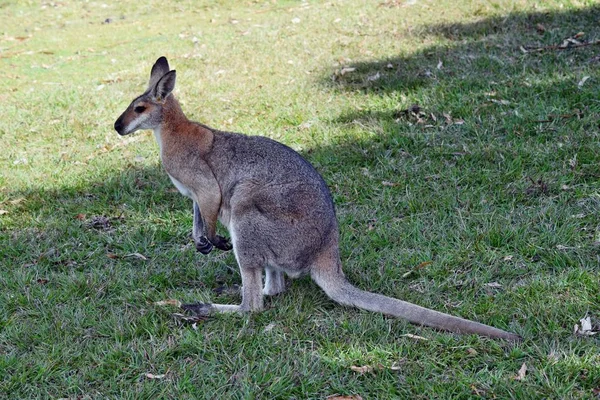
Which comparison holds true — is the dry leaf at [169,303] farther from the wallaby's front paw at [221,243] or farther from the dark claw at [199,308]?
the wallaby's front paw at [221,243]

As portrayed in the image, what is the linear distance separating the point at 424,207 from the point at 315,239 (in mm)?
1390

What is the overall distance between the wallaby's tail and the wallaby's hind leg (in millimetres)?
329

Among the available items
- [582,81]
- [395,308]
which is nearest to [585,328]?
[395,308]

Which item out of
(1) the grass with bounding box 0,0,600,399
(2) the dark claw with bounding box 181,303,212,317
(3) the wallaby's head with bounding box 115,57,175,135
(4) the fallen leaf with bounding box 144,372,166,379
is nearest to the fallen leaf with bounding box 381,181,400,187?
(1) the grass with bounding box 0,0,600,399

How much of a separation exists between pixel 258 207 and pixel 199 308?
61cm

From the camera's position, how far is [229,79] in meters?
7.85

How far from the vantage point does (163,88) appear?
4.16 m

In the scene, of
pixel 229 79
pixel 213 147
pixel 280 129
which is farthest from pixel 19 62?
pixel 213 147

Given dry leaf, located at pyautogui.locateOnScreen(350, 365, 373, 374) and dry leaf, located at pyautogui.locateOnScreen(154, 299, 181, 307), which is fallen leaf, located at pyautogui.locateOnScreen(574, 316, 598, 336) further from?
dry leaf, located at pyautogui.locateOnScreen(154, 299, 181, 307)

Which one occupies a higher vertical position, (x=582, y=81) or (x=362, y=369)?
(x=362, y=369)

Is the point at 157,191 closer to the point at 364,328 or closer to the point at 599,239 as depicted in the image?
the point at 364,328

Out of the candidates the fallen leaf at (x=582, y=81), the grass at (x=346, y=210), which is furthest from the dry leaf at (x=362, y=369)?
the fallen leaf at (x=582, y=81)

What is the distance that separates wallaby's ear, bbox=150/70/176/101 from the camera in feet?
13.5

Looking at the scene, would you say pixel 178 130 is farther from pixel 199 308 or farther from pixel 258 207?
pixel 199 308
